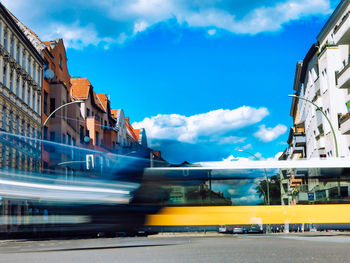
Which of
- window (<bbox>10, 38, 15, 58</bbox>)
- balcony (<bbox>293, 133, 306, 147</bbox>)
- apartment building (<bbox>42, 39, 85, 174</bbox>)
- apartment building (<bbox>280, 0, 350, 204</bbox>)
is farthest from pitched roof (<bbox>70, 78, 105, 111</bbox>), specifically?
apartment building (<bbox>280, 0, 350, 204</bbox>)

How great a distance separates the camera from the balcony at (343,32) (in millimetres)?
35594

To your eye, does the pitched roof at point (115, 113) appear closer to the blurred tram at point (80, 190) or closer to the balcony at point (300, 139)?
the balcony at point (300, 139)

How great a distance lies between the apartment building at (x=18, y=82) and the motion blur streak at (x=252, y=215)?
38.8ft

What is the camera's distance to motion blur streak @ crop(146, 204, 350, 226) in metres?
21.8

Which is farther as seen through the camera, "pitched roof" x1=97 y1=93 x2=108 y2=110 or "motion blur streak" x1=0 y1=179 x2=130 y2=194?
"pitched roof" x1=97 y1=93 x2=108 y2=110

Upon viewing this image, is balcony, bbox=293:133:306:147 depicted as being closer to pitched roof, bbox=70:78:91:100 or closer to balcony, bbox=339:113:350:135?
pitched roof, bbox=70:78:91:100

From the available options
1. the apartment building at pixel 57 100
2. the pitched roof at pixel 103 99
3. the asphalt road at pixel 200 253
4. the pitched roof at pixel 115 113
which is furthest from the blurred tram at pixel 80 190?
the pitched roof at pixel 115 113

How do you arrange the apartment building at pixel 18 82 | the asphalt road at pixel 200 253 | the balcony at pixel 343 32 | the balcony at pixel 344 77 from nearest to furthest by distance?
the asphalt road at pixel 200 253 → the balcony at pixel 344 77 → the balcony at pixel 343 32 → the apartment building at pixel 18 82

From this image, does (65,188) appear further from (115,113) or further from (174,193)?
(115,113)

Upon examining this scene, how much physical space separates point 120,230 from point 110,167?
2584 millimetres

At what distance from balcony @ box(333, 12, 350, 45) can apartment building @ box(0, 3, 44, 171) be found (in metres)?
20.1

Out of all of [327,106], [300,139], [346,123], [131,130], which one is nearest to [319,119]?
[327,106]

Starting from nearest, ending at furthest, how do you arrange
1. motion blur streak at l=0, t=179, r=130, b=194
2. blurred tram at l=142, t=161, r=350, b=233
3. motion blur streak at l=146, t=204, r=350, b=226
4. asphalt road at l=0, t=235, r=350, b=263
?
asphalt road at l=0, t=235, r=350, b=263 → motion blur streak at l=0, t=179, r=130, b=194 → motion blur streak at l=146, t=204, r=350, b=226 → blurred tram at l=142, t=161, r=350, b=233

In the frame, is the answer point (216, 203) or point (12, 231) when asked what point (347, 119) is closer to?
point (216, 203)
